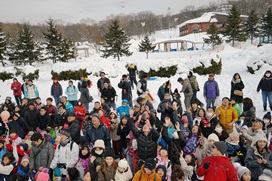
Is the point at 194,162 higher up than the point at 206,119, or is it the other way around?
the point at 206,119

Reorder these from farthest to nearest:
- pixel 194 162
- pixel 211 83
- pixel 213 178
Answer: pixel 211 83
pixel 194 162
pixel 213 178

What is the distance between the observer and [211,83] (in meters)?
8.39

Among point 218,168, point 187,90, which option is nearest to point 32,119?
point 187,90

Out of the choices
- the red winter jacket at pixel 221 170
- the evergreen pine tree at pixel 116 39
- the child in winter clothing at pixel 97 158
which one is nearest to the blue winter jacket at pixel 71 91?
the child in winter clothing at pixel 97 158

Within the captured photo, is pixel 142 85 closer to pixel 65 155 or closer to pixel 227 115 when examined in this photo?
pixel 227 115

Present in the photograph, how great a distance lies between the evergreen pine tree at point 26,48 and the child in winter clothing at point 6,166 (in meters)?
32.7

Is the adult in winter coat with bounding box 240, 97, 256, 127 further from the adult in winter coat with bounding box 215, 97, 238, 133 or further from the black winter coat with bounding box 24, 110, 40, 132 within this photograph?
the black winter coat with bounding box 24, 110, 40, 132

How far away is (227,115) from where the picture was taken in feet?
20.1

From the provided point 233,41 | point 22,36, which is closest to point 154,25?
point 233,41

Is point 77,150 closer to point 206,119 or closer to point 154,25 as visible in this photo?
point 206,119

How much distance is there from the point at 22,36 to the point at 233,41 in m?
34.7

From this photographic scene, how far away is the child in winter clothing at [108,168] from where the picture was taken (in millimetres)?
4137

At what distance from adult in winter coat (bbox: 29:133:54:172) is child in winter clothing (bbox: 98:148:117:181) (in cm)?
123

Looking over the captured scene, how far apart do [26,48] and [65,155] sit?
3374 cm
